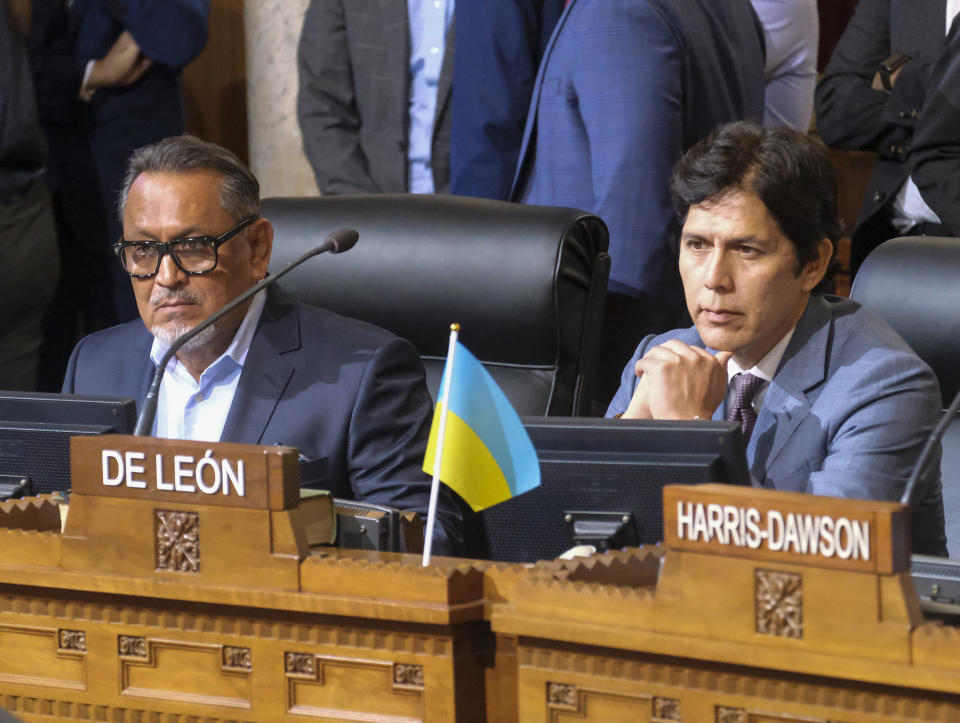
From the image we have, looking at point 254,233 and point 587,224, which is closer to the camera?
point 254,233

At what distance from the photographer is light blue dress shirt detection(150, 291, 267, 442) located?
2.14 m

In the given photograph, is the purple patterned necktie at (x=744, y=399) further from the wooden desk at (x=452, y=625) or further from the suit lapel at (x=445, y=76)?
the suit lapel at (x=445, y=76)

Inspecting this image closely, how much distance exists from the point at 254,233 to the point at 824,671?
1364mm

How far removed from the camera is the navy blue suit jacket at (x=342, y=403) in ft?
6.66

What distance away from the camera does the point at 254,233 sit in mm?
2150

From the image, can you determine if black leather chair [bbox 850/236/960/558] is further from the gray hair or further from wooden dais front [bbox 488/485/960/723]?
wooden dais front [bbox 488/485/960/723]

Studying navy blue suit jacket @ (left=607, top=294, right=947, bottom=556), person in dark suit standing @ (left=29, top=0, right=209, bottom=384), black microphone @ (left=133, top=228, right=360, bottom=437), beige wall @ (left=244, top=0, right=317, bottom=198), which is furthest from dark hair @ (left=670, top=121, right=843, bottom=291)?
beige wall @ (left=244, top=0, right=317, bottom=198)

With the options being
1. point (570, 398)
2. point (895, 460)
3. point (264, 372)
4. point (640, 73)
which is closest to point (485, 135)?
point (640, 73)

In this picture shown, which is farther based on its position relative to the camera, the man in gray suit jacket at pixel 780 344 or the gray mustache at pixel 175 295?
the gray mustache at pixel 175 295

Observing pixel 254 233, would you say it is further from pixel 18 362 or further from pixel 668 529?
pixel 18 362

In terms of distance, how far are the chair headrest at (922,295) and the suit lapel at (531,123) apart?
794 millimetres

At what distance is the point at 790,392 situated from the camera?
1.93m

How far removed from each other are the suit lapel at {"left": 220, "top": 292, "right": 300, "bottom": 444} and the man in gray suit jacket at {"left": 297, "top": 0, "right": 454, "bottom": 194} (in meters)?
1.16

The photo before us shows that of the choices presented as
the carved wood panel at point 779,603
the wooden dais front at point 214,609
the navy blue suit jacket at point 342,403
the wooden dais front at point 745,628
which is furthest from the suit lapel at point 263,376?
the carved wood panel at point 779,603
